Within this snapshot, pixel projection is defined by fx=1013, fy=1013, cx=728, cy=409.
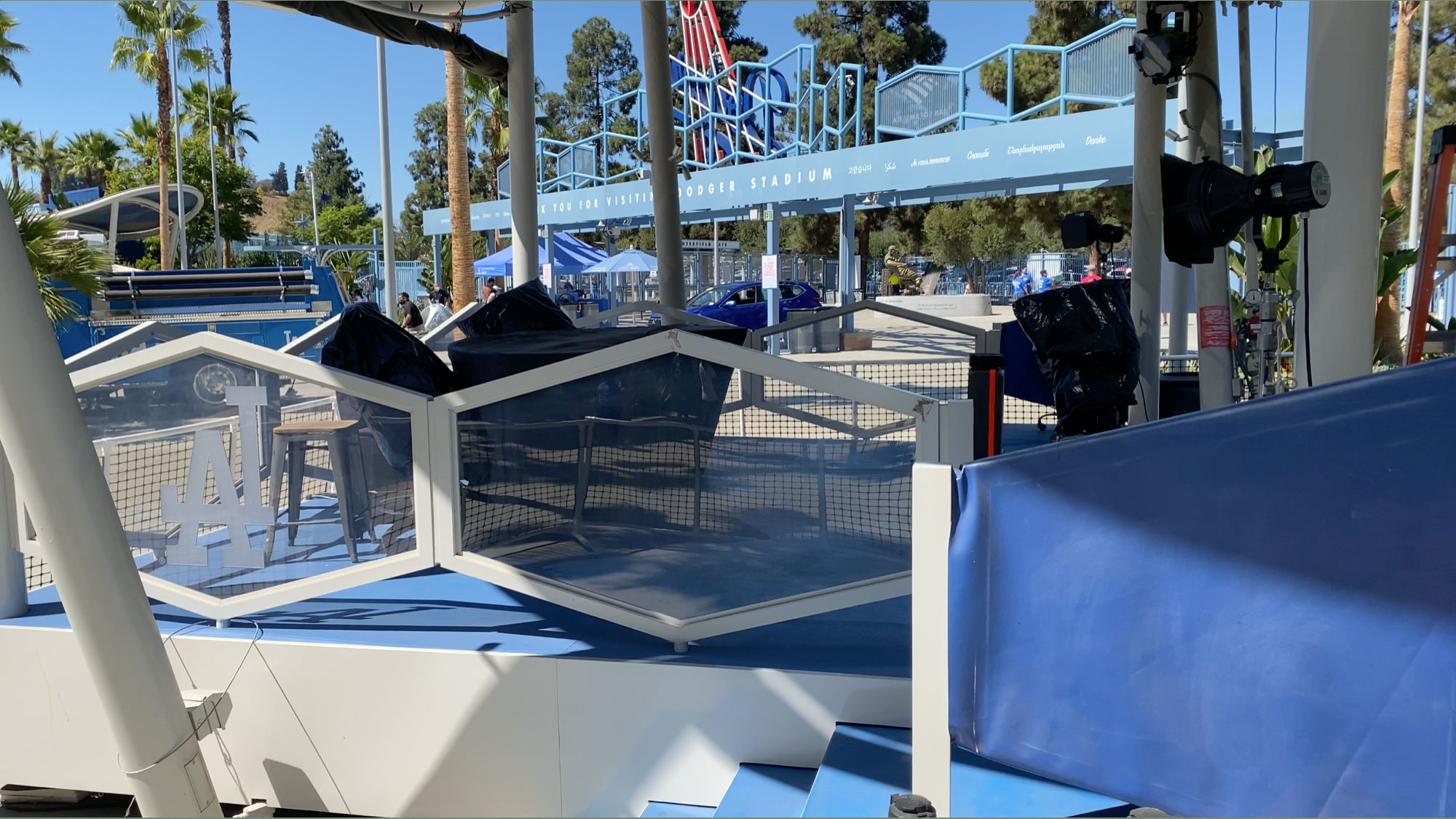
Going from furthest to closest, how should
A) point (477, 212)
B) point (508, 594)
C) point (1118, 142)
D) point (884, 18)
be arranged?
point (884, 18)
point (477, 212)
point (1118, 142)
point (508, 594)

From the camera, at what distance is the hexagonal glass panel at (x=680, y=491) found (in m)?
3.70

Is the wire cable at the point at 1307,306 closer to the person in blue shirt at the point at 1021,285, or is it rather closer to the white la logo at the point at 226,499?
the white la logo at the point at 226,499

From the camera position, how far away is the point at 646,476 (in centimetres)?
385

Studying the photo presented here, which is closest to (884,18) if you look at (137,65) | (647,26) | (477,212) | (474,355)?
(477,212)

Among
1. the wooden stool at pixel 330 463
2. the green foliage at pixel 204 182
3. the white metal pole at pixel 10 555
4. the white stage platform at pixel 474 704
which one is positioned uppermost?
the green foliage at pixel 204 182

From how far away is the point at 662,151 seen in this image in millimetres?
9477

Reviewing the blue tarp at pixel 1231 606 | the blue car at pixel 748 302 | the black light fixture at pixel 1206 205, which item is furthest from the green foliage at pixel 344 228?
the blue tarp at pixel 1231 606

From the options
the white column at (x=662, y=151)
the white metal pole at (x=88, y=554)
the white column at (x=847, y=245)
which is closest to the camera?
the white metal pole at (x=88, y=554)

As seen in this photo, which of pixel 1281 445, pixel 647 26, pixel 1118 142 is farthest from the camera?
pixel 1118 142

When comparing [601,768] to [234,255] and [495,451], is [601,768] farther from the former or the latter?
[234,255]

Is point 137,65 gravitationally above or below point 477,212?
above

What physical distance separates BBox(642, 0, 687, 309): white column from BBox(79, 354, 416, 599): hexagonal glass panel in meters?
5.76

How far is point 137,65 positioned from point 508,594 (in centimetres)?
3474

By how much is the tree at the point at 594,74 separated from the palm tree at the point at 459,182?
4217 centimetres
